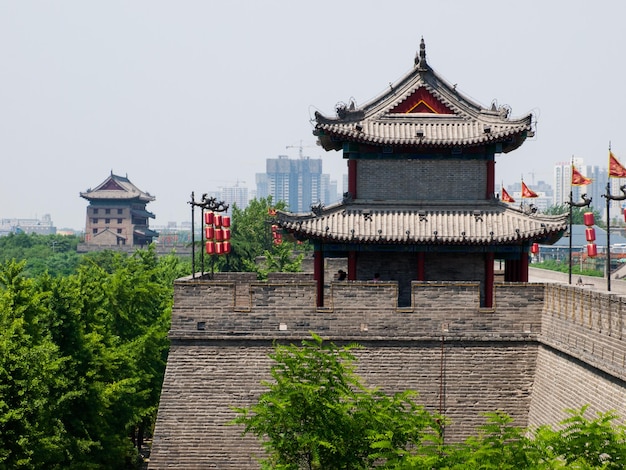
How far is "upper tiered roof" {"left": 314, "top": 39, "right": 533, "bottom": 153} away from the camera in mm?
18828

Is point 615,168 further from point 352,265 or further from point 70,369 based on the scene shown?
point 70,369

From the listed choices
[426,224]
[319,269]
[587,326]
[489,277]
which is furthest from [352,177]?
[587,326]

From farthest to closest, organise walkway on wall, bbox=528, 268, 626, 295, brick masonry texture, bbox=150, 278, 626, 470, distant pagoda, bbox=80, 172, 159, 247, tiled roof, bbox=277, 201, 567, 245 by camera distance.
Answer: distant pagoda, bbox=80, 172, 159, 247, walkway on wall, bbox=528, 268, 626, 295, tiled roof, bbox=277, 201, 567, 245, brick masonry texture, bbox=150, 278, 626, 470

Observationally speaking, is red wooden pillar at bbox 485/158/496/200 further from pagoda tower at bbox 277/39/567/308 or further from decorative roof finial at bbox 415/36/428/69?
decorative roof finial at bbox 415/36/428/69

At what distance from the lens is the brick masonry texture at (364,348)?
16.4 m

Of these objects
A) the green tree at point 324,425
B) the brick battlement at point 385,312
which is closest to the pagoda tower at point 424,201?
the brick battlement at point 385,312

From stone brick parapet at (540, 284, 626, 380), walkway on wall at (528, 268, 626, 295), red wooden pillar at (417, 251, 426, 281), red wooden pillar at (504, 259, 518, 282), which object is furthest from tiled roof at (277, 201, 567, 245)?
walkway on wall at (528, 268, 626, 295)

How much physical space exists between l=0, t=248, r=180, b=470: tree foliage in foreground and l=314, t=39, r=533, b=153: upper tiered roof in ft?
24.2

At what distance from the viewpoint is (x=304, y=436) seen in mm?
12805

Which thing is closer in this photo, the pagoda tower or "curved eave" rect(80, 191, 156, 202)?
the pagoda tower

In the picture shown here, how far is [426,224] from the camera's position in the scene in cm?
1848

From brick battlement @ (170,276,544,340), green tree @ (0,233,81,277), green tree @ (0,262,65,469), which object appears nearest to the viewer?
green tree @ (0,262,65,469)

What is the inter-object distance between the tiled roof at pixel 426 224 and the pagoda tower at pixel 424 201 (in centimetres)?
2

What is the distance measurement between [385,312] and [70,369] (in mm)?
7422
